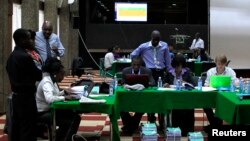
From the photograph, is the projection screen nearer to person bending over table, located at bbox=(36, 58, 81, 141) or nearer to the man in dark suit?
the man in dark suit

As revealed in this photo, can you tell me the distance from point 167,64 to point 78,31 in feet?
45.9

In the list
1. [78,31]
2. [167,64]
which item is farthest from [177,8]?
[167,64]

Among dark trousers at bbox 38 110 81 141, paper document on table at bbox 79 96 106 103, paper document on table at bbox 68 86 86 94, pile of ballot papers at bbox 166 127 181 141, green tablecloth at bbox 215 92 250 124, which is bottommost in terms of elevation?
pile of ballot papers at bbox 166 127 181 141

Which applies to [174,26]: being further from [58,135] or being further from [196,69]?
[58,135]

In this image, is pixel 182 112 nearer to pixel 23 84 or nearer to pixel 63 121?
pixel 63 121

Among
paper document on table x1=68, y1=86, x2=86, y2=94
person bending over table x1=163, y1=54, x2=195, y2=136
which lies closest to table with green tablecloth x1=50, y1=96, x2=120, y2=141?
paper document on table x1=68, y1=86, x2=86, y2=94

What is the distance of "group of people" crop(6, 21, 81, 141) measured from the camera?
18.3 ft

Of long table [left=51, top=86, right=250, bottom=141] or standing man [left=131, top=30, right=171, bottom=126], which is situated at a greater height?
standing man [left=131, top=30, right=171, bottom=126]

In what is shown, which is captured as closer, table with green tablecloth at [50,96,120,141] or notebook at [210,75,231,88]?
table with green tablecloth at [50,96,120,141]

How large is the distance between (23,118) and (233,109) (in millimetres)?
2366

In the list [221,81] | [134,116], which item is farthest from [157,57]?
[221,81]

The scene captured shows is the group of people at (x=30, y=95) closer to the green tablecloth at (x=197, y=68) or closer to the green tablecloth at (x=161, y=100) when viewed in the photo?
the green tablecloth at (x=161, y=100)

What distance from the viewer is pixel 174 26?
23688mm

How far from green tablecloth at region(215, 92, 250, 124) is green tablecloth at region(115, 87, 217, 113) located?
34 centimetres
